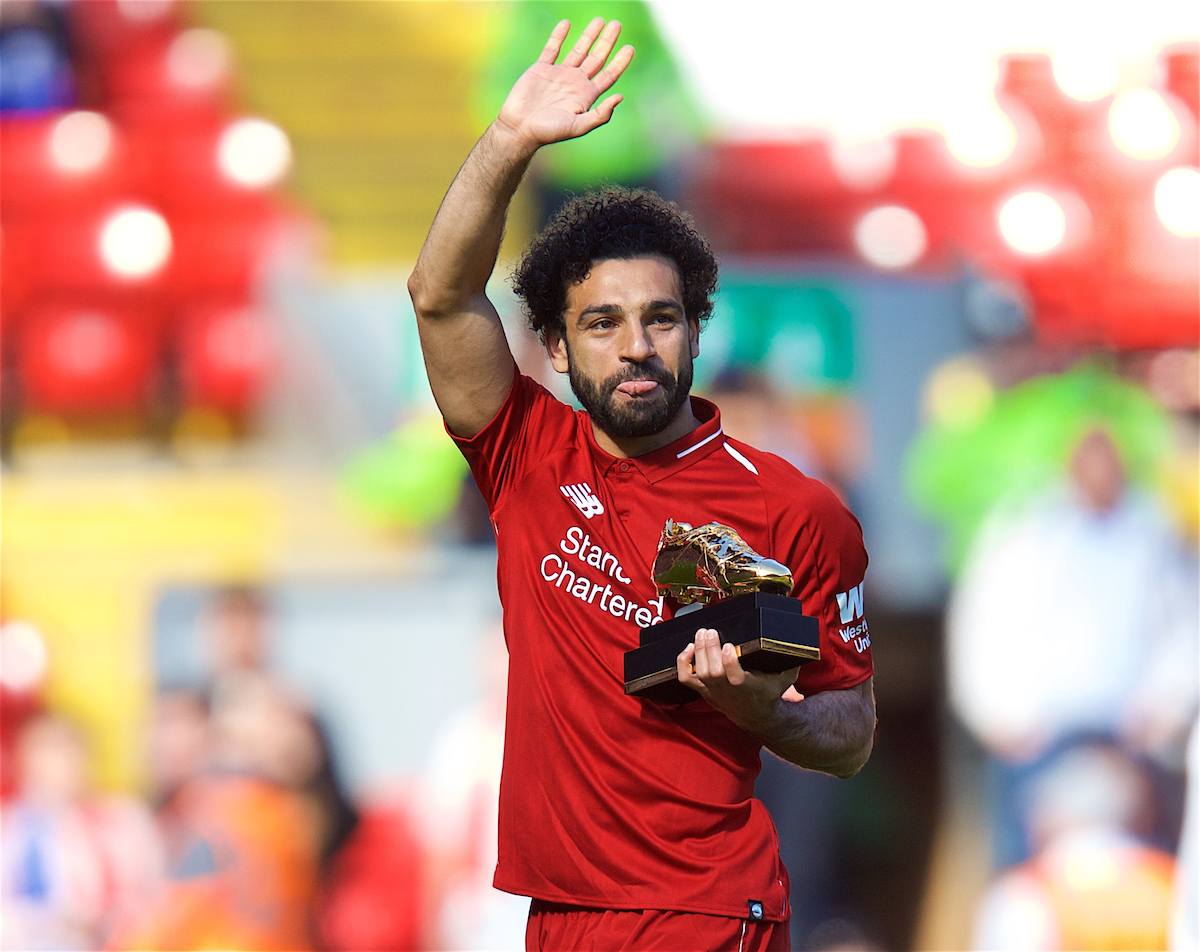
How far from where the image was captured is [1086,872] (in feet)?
17.6

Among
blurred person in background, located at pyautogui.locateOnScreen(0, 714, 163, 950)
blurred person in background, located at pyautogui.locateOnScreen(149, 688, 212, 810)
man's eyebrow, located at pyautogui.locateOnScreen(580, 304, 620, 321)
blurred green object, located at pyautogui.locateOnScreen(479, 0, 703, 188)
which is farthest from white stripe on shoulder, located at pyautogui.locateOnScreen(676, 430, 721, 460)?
blurred person in background, located at pyautogui.locateOnScreen(0, 714, 163, 950)

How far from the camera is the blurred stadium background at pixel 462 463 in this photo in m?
5.53

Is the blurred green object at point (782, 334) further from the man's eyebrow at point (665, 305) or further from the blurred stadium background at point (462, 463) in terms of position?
the man's eyebrow at point (665, 305)

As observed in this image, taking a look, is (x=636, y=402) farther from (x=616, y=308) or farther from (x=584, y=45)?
(x=584, y=45)

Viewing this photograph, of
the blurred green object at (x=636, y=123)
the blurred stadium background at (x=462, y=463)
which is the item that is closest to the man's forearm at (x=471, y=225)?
the blurred stadium background at (x=462, y=463)

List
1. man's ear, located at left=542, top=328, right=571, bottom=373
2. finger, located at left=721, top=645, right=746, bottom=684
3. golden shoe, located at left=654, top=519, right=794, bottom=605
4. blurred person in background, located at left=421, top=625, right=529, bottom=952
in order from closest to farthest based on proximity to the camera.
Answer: finger, located at left=721, top=645, right=746, bottom=684, golden shoe, located at left=654, top=519, right=794, bottom=605, man's ear, located at left=542, top=328, right=571, bottom=373, blurred person in background, located at left=421, top=625, right=529, bottom=952

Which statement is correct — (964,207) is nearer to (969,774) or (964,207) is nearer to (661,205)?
(969,774)

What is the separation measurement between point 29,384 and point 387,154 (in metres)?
1.94

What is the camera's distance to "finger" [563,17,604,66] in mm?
2125

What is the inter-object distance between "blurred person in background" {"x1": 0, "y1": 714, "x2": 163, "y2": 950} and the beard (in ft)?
13.8

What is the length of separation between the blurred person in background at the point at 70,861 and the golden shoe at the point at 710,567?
14.0ft

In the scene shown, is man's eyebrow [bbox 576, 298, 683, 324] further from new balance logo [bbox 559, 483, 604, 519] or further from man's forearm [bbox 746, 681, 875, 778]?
man's forearm [bbox 746, 681, 875, 778]

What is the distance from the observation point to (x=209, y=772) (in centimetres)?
565

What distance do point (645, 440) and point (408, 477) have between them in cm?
382
